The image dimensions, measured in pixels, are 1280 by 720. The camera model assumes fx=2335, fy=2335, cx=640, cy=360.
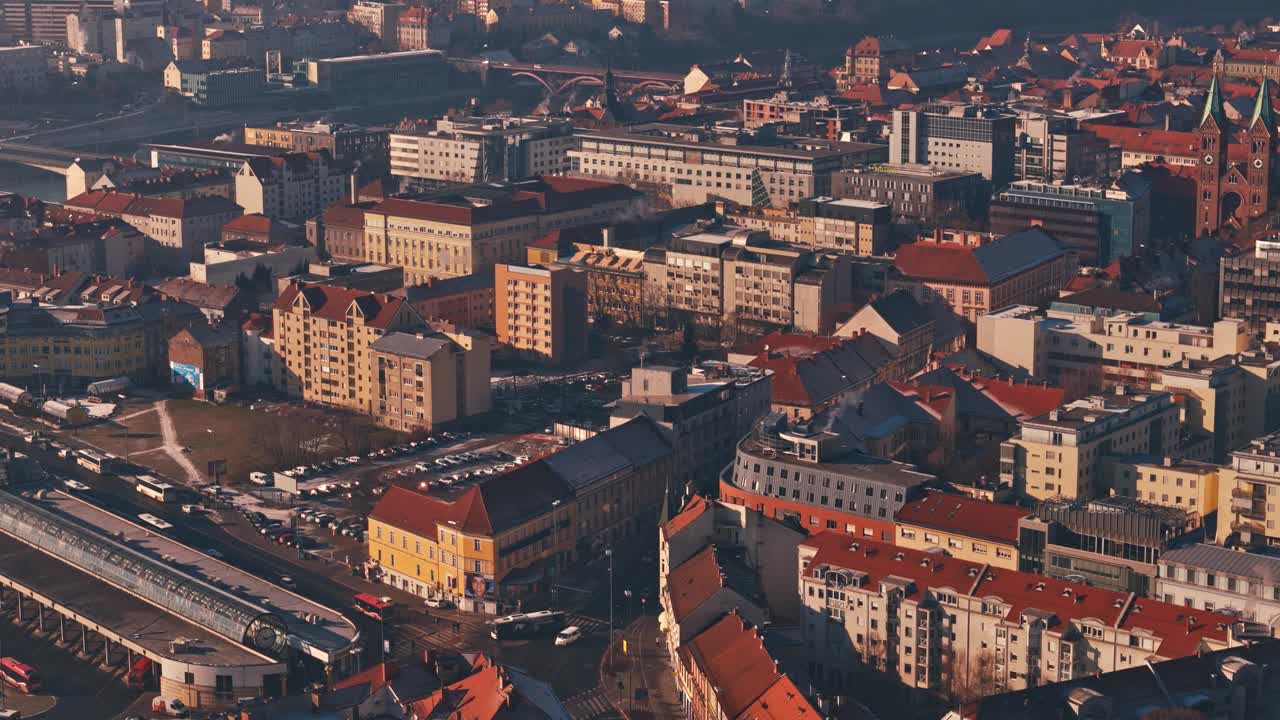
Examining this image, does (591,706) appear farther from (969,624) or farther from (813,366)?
(813,366)

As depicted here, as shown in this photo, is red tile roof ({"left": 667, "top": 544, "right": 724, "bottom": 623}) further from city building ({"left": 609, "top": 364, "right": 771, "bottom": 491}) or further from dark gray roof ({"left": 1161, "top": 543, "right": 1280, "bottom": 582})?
dark gray roof ({"left": 1161, "top": 543, "right": 1280, "bottom": 582})

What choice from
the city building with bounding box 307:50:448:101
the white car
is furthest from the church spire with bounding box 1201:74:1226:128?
the city building with bounding box 307:50:448:101

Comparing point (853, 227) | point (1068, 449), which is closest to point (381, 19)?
point (853, 227)

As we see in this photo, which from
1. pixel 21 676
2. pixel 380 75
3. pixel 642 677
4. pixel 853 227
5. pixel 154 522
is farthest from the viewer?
pixel 380 75

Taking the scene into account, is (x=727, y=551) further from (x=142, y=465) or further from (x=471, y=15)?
(x=471, y=15)

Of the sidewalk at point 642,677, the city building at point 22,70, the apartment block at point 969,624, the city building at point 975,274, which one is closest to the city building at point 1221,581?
the apartment block at point 969,624

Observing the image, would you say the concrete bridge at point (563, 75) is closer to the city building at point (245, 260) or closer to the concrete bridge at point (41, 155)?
the concrete bridge at point (41, 155)

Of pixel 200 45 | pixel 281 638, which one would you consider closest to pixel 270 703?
pixel 281 638
